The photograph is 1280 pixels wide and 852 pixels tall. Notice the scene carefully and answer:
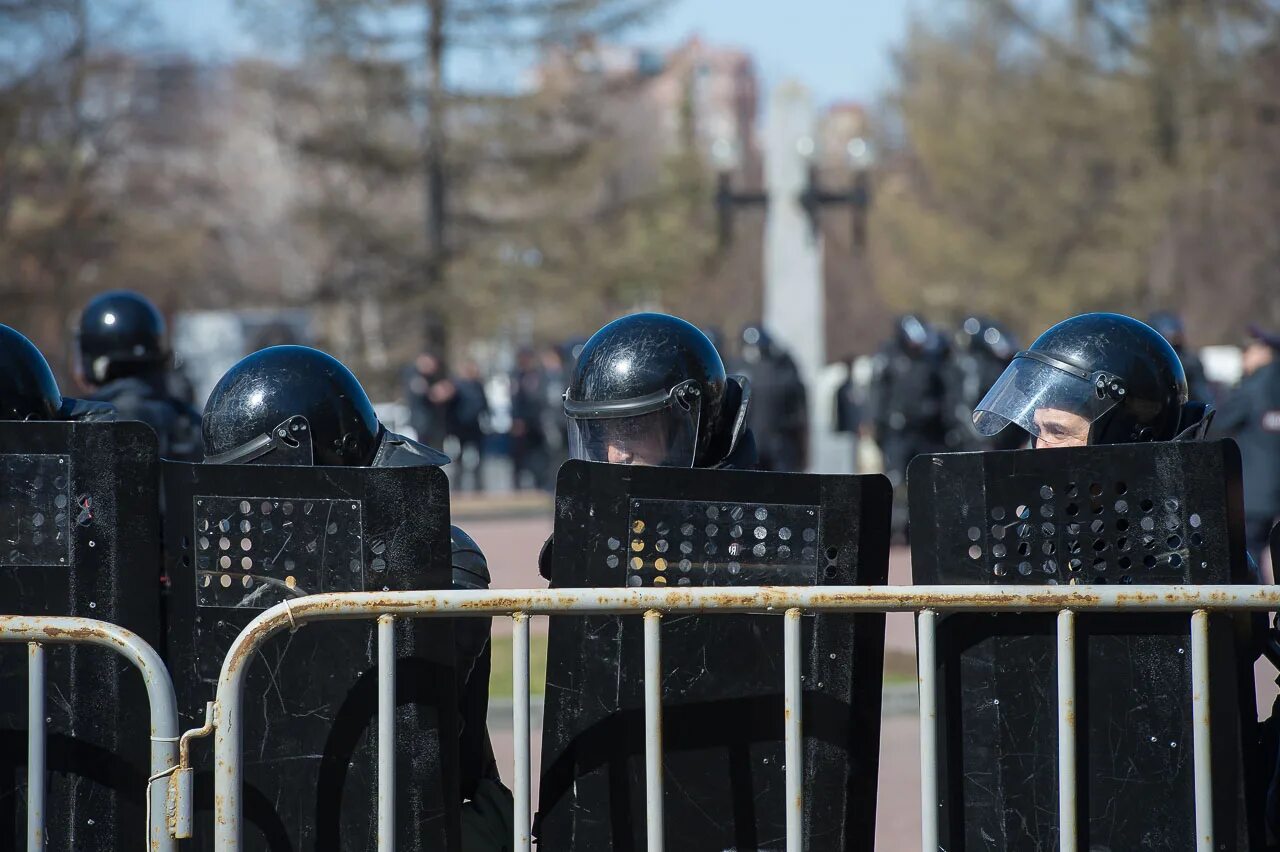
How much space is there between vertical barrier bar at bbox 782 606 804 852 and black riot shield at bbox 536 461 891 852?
57mm

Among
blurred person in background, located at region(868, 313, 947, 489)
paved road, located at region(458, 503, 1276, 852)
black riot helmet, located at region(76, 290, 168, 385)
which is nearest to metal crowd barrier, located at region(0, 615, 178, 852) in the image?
paved road, located at region(458, 503, 1276, 852)

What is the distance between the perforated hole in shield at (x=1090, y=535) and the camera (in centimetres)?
271

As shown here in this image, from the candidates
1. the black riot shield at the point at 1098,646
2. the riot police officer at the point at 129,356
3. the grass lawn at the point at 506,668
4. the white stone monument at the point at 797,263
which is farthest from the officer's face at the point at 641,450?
the white stone monument at the point at 797,263

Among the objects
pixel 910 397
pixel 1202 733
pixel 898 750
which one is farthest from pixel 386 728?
pixel 910 397

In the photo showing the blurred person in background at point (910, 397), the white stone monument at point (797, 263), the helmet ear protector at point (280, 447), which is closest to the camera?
the helmet ear protector at point (280, 447)

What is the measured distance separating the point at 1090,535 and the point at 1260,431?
25.1ft

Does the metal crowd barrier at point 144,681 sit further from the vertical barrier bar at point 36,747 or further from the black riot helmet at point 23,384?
the black riot helmet at point 23,384

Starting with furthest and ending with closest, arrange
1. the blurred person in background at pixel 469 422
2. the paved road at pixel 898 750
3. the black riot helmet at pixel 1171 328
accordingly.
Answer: the blurred person in background at pixel 469 422 < the black riot helmet at pixel 1171 328 < the paved road at pixel 898 750

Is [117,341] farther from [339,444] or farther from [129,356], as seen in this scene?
[339,444]

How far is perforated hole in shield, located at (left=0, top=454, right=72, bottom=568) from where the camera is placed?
2947mm

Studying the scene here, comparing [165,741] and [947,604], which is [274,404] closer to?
[165,741]

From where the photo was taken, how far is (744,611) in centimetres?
272

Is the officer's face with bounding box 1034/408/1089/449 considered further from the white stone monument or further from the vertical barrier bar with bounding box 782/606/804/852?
the white stone monument

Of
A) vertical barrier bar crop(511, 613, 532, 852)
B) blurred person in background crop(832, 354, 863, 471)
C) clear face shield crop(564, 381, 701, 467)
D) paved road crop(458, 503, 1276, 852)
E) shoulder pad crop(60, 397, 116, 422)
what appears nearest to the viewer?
vertical barrier bar crop(511, 613, 532, 852)
